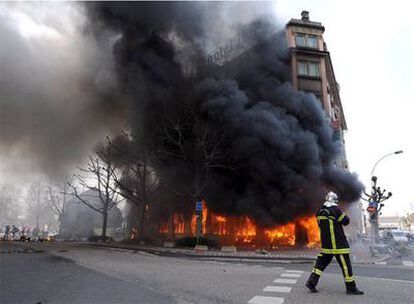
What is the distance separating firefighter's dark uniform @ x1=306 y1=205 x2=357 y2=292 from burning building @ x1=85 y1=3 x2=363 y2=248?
16.4m

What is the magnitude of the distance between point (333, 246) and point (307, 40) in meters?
31.4

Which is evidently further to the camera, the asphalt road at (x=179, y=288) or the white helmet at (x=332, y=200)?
the white helmet at (x=332, y=200)

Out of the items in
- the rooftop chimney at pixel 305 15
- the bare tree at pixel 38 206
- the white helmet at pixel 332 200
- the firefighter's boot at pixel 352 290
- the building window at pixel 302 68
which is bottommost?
the firefighter's boot at pixel 352 290

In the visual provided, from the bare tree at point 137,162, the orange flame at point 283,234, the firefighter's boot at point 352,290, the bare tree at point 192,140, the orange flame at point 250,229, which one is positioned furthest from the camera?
the bare tree at point 137,162

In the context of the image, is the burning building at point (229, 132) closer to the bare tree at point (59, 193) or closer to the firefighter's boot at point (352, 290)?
the bare tree at point (59, 193)

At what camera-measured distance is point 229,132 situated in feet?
81.3

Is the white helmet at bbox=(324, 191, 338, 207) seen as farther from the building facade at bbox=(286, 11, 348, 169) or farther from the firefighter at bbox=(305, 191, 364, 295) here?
the building facade at bbox=(286, 11, 348, 169)

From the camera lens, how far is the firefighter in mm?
5652

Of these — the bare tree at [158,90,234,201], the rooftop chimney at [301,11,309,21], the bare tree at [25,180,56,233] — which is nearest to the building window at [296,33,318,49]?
the rooftop chimney at [301,11,309,21]

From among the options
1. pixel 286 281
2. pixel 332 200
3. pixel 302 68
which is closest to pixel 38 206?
pixel 302 68

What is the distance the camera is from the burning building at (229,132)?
2394 centimetres

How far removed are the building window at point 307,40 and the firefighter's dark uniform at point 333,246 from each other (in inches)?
1181

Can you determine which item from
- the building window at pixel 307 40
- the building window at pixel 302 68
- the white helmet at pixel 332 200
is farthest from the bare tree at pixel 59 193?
the white helmet at pixel 332 200

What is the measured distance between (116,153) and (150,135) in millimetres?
4241
